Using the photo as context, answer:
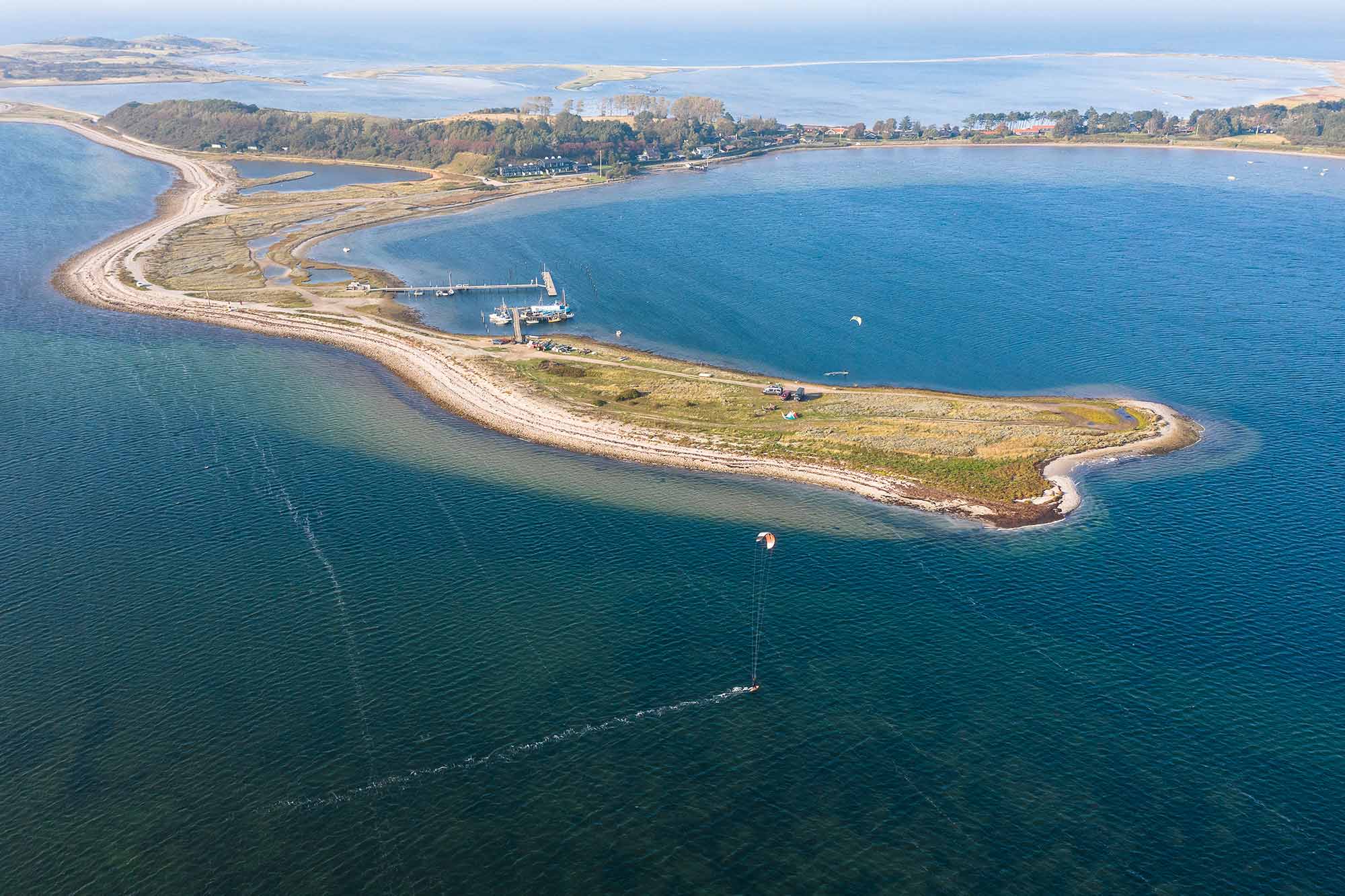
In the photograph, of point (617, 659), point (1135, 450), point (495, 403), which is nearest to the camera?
point (617, 659)

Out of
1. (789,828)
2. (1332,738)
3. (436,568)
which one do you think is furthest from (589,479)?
(1332,738)

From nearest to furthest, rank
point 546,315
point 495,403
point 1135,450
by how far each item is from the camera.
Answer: point 1135,450 < point 495,403 < point 546,315

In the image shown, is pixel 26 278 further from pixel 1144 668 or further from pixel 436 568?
pixel 1144 668

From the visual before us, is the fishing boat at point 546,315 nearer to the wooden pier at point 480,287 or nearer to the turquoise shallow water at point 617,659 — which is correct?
the wooden pier at point 480,287

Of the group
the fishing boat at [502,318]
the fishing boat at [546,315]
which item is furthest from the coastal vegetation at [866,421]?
the fishing boat at [546,315]

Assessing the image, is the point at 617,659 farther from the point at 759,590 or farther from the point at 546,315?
the point at 546,315

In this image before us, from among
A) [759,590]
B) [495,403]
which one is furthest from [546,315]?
[759,590]
